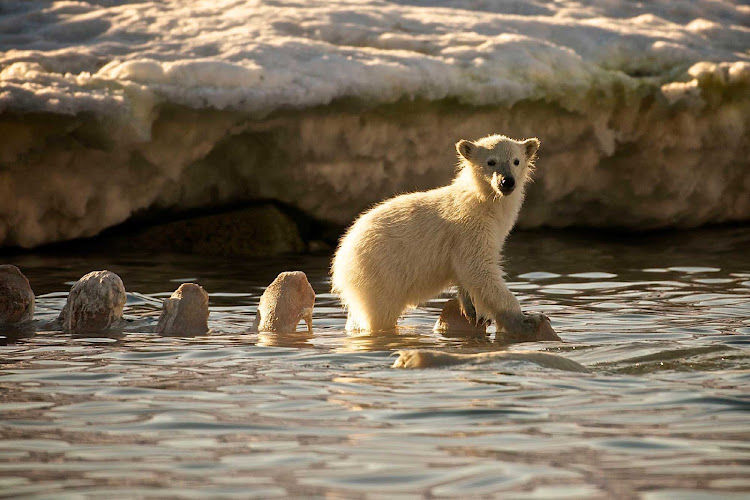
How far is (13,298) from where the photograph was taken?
8.62m

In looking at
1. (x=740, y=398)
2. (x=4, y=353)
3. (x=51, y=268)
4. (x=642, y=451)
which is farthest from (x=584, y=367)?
(x=51, y=268)

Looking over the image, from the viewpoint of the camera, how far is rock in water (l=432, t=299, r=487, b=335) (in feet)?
28.6

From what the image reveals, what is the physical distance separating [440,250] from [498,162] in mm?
894

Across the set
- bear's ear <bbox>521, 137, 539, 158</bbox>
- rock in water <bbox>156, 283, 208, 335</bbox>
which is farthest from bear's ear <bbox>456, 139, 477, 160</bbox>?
rock in water <bbox>156, 283, 208, 335</bbox>

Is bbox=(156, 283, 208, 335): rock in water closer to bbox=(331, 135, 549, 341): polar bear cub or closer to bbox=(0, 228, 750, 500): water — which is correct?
bbox=(0, 228, 750, 500): water

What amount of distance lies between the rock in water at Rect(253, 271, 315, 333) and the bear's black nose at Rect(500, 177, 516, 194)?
1756 millimetres

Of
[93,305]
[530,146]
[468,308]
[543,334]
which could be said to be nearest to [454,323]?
[468,308]

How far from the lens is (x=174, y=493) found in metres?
4.16

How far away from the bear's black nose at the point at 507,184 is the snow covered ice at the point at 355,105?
4.72 metres

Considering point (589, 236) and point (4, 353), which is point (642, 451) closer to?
point (4, 353)

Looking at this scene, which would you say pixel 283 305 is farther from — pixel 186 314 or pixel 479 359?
pixel 479 359

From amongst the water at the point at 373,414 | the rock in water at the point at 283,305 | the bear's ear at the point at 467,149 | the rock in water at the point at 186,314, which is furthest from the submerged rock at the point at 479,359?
the bear's ear at the point at 467,149

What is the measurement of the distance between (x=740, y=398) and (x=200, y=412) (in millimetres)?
2805

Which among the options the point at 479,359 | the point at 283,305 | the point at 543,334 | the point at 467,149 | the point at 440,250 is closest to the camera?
the point at 479,359
